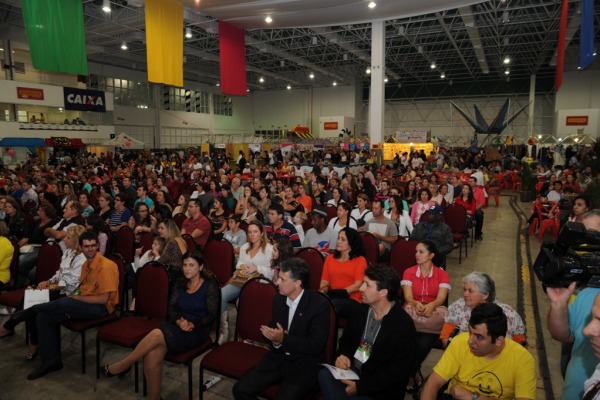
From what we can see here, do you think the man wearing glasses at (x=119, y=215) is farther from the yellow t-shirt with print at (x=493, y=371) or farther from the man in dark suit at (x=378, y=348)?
the yellow t-shirt with print at (x=493, y=371)

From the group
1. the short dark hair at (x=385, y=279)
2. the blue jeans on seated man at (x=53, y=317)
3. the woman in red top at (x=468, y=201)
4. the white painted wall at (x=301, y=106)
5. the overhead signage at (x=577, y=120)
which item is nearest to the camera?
the short dark hair at (x=385, y=279)

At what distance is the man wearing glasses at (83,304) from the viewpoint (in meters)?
3.43

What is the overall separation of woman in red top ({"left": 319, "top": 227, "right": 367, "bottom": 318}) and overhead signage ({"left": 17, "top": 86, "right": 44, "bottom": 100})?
21424 mm

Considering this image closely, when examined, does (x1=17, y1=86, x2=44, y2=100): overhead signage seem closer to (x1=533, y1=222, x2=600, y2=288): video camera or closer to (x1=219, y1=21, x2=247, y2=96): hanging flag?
(x1=219, y1=21, x2=247, y2=96): hanging flag

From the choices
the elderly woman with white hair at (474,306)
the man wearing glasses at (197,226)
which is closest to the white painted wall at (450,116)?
the man wearing glasses at (197,226)

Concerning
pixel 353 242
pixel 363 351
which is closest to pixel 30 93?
pixel 353 242

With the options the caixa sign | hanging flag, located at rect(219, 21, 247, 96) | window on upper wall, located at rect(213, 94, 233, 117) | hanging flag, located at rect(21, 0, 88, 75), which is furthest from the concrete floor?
window on upper wall, located at rect(213, 94, 233, 117)

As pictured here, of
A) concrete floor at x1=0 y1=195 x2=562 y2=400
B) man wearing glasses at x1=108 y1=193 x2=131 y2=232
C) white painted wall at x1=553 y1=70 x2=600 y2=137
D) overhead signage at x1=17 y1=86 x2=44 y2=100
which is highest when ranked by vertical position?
white painted wall at x1=553 y1=70 x2=600 y2=137

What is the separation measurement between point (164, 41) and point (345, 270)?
10.9 m

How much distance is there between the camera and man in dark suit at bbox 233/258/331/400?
8.29 ft

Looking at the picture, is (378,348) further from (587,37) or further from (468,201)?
(587,37)

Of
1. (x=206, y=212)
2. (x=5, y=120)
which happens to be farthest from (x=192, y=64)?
(x=206, y=212)

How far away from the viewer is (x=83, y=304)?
3.46 m

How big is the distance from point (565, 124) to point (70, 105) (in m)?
28.9
